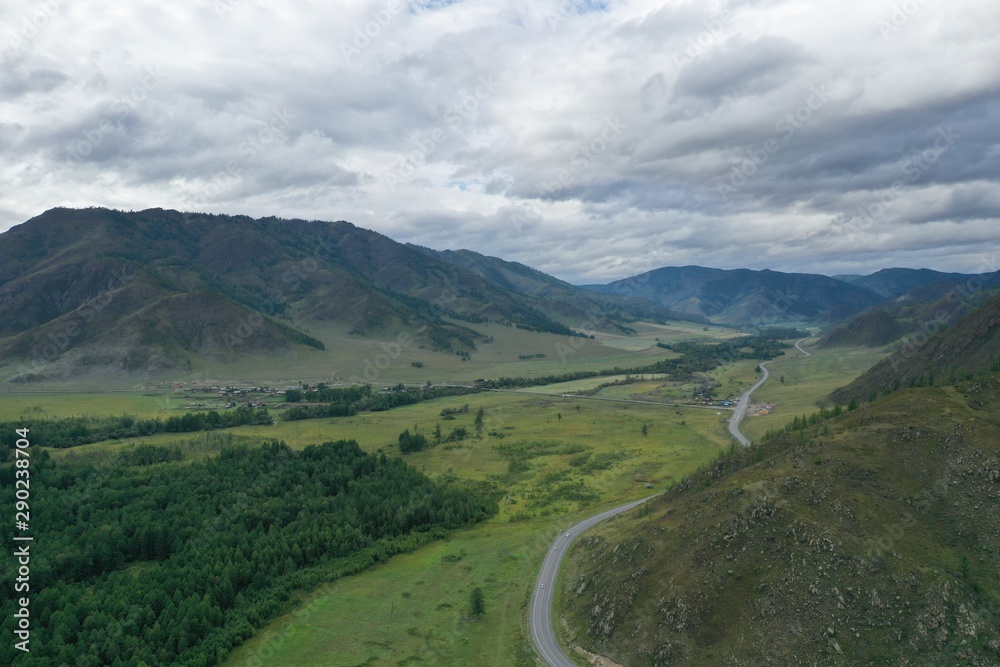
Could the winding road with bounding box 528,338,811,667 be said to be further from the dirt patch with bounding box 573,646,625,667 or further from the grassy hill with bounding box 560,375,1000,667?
the grassy hill with bounding box 560,375,1000,667

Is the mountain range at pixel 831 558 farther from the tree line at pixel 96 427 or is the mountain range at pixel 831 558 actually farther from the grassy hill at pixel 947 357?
the tree line at pixel 96 427

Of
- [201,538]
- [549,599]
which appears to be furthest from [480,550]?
[201,538]

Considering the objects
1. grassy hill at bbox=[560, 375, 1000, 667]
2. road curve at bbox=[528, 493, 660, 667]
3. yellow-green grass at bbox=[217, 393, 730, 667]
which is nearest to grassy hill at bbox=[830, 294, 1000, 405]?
yellow-green grass at bbox=[217, 393, 730, 667]

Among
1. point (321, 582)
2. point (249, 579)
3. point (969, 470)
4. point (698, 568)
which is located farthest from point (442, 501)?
point (969, 470)

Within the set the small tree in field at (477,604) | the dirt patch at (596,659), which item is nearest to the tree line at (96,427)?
the small tree in field at (477,604)

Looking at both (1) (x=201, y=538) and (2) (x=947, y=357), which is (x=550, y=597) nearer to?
(1) (x=201, y=538)

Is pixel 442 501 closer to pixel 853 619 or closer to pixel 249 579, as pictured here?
pixel 249 579

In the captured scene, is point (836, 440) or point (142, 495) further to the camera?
point (142, 495)
